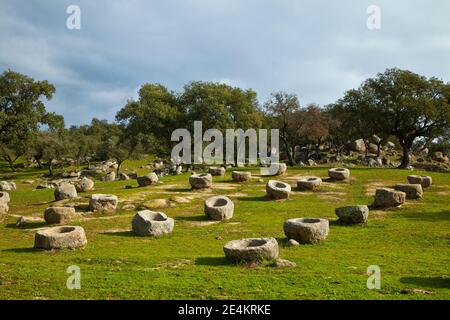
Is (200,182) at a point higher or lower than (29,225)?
higher

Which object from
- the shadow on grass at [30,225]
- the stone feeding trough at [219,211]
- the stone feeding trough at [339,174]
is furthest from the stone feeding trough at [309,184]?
the shadow on grass at [30,225]

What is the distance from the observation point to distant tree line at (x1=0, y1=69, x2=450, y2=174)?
150 ft

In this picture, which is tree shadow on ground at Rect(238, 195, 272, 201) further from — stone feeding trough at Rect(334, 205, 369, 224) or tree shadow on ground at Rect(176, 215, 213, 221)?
stone feeding trough at Rect(334, 205, 369, 224)

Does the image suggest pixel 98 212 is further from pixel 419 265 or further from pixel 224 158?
pixel 224 158

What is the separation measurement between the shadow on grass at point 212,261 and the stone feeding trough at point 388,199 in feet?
55.9

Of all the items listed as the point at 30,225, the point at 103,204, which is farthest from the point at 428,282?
the point at 103,204

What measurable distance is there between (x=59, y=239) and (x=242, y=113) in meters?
51.7

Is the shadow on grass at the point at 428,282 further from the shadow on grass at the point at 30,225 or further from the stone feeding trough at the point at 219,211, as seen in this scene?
the shadow on grass at the point at 30,225

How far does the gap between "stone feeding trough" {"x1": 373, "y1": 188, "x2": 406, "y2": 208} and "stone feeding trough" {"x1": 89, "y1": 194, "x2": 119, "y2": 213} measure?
18.2 m

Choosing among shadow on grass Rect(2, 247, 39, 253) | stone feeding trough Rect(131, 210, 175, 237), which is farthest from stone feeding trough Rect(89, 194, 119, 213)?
shadow on grass Rect(2, 247, 39, 253)

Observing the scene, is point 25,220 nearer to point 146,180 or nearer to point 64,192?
point 64,192

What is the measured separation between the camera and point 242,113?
226 ft

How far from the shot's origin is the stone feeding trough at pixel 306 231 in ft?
66.5
